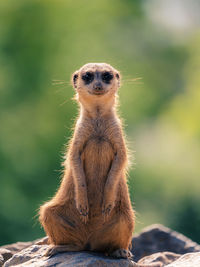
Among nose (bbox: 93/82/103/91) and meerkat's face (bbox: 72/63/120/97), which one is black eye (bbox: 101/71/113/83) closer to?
meerkat's face (bbox: 72/63/120/97)

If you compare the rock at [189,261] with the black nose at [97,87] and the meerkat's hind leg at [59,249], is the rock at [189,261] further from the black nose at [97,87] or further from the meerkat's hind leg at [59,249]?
the black nose at [97,87]

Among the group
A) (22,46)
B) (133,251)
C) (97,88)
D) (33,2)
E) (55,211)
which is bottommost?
(133,251)

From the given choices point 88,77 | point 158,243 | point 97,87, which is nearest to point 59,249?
point 97,87

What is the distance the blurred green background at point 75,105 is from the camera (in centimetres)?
1130

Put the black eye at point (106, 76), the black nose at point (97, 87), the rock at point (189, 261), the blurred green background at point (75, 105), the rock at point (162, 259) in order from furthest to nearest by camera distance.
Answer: the blurred green background at point (75, 105) < the rock at point (162, 259) < the black eye at point (106, 76) < the black nose at point (97, 87) < the rock at point (189, 261)

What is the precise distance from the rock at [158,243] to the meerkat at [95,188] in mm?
1799

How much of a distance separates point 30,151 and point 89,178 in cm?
612

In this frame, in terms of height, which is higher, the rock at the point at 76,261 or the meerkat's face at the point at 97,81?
the meerkat's face at the point at 97,81

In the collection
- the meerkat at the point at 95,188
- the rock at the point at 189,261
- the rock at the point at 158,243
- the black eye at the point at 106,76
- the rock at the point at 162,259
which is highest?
the black eye at the point at 106,76

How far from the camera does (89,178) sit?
5.54 metres

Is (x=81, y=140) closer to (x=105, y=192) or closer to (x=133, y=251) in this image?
(x=105, y=192)

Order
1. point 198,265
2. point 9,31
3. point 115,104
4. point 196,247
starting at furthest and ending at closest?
point 9,31 → point 196,247 → point 115,104 → point 198,265

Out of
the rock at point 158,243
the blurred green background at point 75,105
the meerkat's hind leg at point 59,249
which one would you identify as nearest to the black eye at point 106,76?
the meerkat's hind leg at point 59,249

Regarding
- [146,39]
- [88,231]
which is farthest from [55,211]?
[146,39]
